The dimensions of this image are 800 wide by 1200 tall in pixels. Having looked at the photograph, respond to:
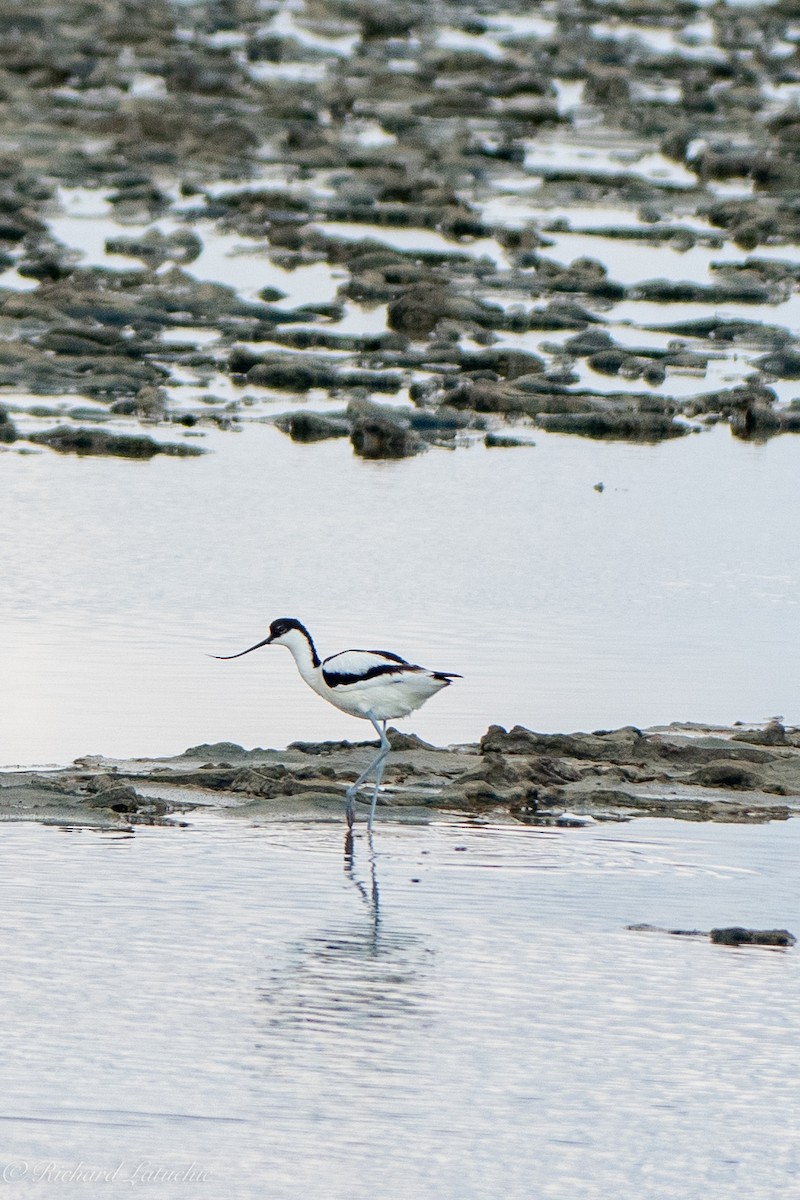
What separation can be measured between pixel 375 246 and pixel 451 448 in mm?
9587

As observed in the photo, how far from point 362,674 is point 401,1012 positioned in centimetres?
316

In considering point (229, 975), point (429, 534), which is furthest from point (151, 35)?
point (229, 975)

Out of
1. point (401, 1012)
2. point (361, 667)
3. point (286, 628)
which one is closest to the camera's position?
point (401, 1012)

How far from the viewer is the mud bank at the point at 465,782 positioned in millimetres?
10203

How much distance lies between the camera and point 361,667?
1077 centimetres

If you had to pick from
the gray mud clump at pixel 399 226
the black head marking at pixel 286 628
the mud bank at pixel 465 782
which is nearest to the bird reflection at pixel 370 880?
the mud bank at pixel 465 782

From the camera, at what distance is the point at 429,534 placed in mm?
16734

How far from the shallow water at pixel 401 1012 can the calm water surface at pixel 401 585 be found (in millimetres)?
1886

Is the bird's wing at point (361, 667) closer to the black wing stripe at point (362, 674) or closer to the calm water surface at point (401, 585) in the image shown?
the black wing stripe at point (362, 674)

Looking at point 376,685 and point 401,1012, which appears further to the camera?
point 376,685

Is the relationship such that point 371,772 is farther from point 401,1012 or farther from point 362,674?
point 401,1012

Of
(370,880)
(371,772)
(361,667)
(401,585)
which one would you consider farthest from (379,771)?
(401,585)

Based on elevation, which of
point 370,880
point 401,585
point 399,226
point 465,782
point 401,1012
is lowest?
point 401,1012

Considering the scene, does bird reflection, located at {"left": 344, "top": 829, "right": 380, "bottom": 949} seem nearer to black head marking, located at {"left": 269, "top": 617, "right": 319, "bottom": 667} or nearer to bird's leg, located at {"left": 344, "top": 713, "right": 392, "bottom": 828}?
bird's leg, located at {"left": 344, "top": 713, "right": 392, "bottom": 828}
